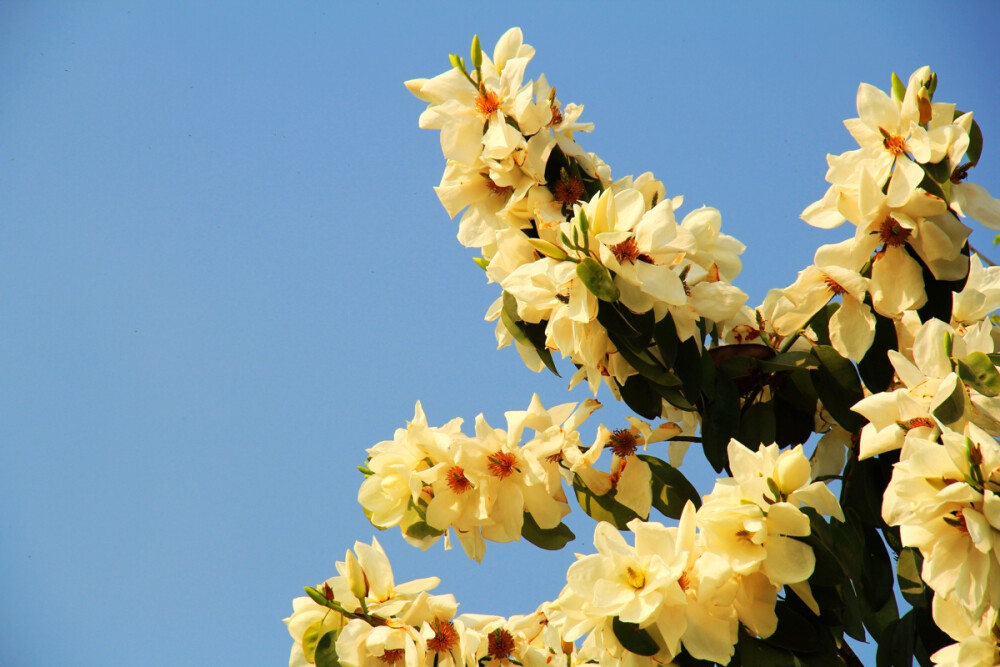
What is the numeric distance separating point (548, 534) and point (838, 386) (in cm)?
60

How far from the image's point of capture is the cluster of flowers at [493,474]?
1.62 meters

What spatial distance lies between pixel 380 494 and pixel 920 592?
0.94m

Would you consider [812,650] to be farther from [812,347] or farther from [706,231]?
[706,231]

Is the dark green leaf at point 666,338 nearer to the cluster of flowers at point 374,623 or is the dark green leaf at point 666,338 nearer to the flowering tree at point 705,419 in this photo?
the flowering tree at point 705,419

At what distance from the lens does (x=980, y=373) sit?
126 centimetres

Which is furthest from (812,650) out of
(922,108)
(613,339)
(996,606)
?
(922,108)

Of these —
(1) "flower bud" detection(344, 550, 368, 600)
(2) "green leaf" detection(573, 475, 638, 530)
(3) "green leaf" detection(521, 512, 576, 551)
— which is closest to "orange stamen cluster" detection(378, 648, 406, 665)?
(1) "flower bud" detection(344, 550, 368, 600)

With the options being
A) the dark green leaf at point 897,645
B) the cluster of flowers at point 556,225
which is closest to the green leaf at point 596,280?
the cluster of flowers at point 556,225

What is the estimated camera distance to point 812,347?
1740 mm

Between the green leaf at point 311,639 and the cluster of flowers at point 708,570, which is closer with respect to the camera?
the cluster of flowers at point 708,570

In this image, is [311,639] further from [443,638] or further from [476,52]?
[476,52]

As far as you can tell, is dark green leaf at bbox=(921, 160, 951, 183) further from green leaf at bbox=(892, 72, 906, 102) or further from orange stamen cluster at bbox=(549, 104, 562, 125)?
orange stamen cluster at bbox=(549, 104, 562, 125)

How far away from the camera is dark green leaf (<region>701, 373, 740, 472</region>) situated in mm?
1637

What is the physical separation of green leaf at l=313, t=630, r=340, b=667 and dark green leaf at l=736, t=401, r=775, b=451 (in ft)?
2.68
